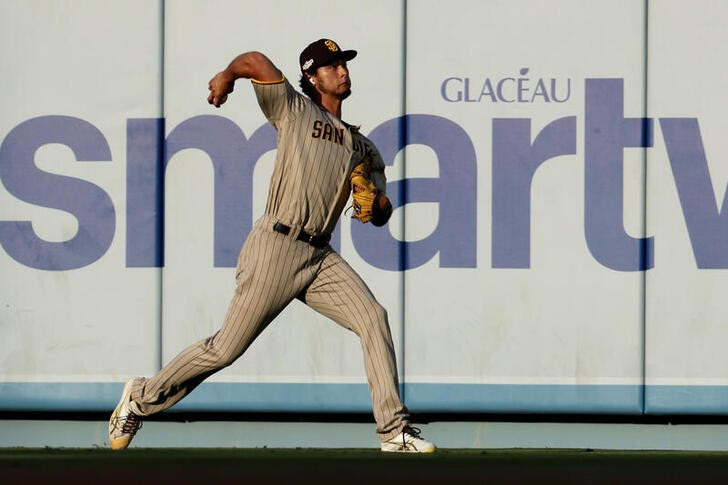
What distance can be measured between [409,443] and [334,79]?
5.40 ft

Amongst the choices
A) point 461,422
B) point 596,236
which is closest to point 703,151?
point 596,236

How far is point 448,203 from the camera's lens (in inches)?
349

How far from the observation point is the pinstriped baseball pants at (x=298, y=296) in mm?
6293

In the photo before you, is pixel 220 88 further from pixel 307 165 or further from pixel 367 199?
pixel 367 199

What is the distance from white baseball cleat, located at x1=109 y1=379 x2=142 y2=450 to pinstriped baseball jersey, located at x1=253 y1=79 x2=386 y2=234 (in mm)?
1101

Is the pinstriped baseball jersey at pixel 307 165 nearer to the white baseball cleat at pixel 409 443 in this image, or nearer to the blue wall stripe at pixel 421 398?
the white baseball cleat at pixel 409 443

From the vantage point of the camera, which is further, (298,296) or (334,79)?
(334,79)

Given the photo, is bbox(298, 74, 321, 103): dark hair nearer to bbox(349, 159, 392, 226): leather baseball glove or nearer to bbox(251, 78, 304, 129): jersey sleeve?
bbox(251, 78, 304, 129): jersey sleeve

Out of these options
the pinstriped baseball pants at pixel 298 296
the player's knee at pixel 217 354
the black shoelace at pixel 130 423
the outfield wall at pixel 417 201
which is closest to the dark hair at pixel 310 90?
the pinstriped baseball pants at pixel 298 296

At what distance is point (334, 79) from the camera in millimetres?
6520

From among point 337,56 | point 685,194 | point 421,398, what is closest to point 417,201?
point 421,398

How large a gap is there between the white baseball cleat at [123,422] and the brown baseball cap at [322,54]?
1656 millimetres

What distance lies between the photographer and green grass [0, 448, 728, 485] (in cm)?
496

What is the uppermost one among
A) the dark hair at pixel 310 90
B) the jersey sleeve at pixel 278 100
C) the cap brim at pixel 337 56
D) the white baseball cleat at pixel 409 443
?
the cap brim at pixel 337 56
